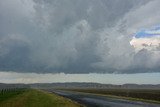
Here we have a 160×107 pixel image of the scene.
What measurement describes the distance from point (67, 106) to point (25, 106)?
642 centimetres

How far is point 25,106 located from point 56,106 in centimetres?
475

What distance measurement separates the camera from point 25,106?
54.9 meters

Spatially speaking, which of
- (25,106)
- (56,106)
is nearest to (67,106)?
(56,106)

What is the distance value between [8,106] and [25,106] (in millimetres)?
2572

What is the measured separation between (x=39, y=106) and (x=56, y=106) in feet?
8.33

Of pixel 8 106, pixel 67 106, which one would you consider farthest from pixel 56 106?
pixel 8 106

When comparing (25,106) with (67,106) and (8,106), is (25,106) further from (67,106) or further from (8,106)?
(67,106)

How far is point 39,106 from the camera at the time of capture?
54344 millimetres

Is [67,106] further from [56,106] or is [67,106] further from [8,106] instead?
[8,106]

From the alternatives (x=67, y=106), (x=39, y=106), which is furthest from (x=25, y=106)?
(x=67, y=106)

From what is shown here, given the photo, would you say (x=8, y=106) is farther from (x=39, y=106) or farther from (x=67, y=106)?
(x=67, y=106)

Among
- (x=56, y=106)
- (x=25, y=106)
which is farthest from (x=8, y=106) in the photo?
(x=56, y=106)

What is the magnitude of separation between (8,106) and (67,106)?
898 centimetres
